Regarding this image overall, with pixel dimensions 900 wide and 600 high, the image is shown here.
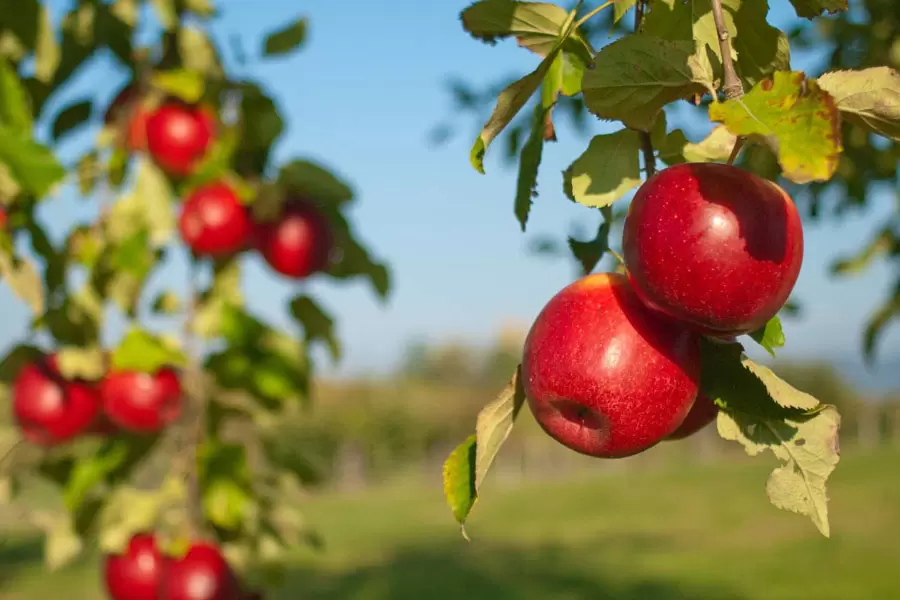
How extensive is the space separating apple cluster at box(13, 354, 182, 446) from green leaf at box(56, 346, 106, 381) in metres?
0.02

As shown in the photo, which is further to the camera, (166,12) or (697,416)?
(166,12)

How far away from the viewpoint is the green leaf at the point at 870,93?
590 mm

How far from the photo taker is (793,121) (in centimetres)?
52

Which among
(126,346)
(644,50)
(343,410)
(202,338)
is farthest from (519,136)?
(343,410)

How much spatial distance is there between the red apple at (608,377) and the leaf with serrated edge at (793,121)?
0.20 meters

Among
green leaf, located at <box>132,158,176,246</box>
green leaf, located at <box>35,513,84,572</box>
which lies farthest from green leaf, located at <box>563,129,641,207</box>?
green leaf, located at <box>35,513,84,572</box>

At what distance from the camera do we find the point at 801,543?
1022 centimetres

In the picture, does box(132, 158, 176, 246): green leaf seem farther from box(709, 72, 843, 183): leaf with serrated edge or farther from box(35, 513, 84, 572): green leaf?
box(709, 72, 843, 183): leaf with serrated edge

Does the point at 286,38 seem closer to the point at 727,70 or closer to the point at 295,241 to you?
the point at 295,241

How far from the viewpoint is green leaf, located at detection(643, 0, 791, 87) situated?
0.67 metres

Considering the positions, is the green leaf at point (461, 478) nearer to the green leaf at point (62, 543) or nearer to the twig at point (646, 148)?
the twig at point (646, 148)

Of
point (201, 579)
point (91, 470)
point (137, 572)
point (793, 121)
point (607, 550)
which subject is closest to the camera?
point (793, 121)

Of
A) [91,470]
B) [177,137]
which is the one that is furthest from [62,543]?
[177,137]

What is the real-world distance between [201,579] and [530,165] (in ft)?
3.25
